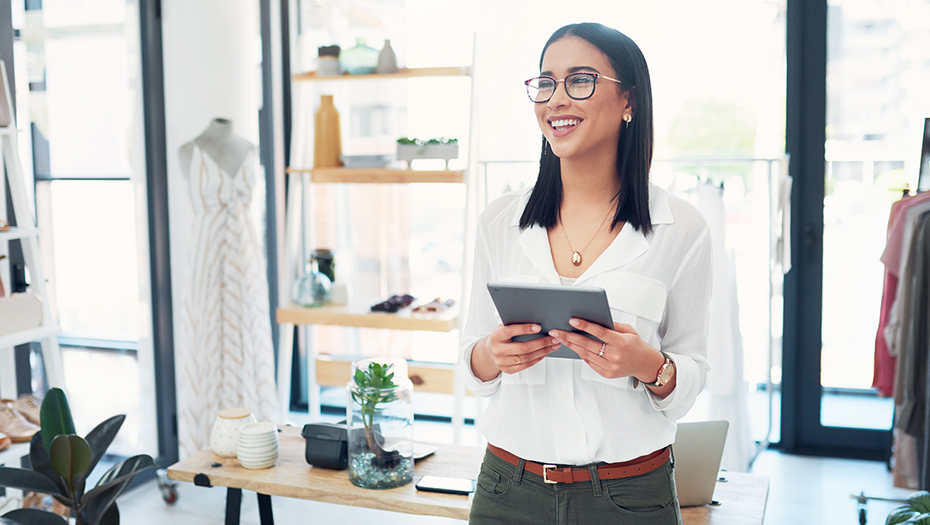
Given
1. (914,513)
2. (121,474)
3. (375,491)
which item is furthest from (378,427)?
(914,513)

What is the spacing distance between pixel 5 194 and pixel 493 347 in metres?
2.37

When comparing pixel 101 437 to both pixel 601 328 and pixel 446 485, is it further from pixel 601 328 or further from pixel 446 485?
pixel 601 328

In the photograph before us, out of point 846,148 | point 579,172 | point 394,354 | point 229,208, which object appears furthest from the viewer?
point 394,354

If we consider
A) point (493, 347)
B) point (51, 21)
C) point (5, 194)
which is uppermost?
point (51, 21)

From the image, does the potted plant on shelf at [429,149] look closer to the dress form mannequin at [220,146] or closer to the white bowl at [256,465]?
the dress form mannequin at [220,146]

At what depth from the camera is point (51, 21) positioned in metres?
3.03

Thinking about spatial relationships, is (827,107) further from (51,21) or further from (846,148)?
(51,21)

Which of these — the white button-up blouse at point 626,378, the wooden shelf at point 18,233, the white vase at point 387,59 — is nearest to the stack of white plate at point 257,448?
the wooden shelf at point 18,233

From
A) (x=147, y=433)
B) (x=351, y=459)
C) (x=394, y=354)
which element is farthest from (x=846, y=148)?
(x=147, y=433)

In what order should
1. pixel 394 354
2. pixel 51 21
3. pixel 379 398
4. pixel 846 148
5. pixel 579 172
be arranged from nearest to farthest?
pixel 579 172 < pixel 379 398 < pixel 51 21 < pixel 846 148 < pixel 394 354

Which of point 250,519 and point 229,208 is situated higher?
point 229,208

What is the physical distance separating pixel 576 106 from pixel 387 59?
91.1 inches

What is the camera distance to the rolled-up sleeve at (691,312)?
4.10ft

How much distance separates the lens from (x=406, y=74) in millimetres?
3352
